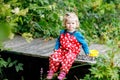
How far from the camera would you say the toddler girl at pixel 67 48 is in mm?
4348

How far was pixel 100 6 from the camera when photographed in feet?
25.5

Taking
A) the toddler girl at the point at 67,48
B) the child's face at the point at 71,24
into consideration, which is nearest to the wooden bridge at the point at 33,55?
the toddler girl at the point at 67,48

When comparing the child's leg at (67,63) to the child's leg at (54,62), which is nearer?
the child's leg at (67,63)

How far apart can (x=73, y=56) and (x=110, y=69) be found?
751mm

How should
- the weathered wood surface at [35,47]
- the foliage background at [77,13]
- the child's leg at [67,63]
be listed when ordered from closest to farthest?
1. the child's leg at [67,63]
2. the weathered wood surface at [35,47]
3. the foliage background at [77,13]

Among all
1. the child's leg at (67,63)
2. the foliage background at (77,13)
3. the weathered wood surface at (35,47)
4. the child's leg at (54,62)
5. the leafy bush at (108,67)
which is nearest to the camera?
the leafy bush at (108,67)

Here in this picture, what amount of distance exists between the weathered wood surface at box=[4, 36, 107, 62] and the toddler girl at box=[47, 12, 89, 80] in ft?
0.47

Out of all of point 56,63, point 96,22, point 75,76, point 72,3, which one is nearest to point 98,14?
point 96,22

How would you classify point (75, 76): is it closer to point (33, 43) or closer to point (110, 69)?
point (33, 43)

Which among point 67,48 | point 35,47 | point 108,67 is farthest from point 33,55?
point 108,67

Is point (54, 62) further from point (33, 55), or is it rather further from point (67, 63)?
point (33, 55)

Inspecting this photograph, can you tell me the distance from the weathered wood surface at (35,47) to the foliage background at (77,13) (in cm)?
23

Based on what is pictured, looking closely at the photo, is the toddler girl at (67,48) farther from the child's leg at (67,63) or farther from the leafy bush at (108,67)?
the leafy bush at (108,67)

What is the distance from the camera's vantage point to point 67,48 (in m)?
4.42
